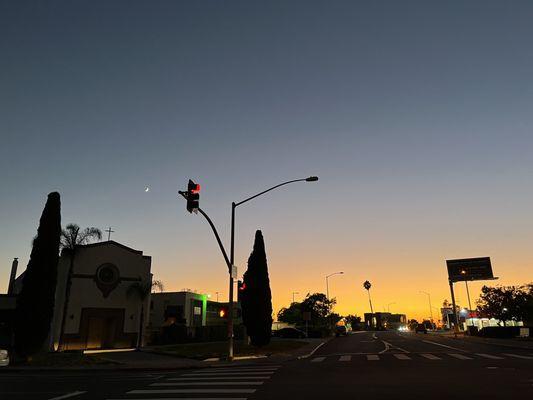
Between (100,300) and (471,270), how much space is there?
64668mm

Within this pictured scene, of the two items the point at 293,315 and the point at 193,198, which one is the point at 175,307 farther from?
the point at 293,315

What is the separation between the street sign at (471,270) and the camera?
7638cm

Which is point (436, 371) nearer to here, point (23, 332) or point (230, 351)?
point (230, 351)

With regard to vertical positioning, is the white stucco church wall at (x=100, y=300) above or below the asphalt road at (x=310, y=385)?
above

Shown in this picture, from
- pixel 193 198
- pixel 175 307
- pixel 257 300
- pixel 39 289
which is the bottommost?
pixel 257 300

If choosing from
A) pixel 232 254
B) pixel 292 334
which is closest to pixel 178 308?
pixel 292 334

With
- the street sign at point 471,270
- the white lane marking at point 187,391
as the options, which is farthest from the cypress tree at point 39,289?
the street sign at point 471,270

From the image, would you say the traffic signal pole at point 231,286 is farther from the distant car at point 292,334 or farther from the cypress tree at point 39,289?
the distant car at point 292,334

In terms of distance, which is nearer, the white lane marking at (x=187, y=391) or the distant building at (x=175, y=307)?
the white lane marking at (x=187, y=391)

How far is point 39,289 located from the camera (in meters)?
26.6

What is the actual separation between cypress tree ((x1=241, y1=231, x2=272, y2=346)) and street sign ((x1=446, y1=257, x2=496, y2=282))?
170ft

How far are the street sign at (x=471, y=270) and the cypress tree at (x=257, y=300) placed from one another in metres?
51.7

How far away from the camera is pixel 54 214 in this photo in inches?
Result: 1120

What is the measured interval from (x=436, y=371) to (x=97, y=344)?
95.8ft
